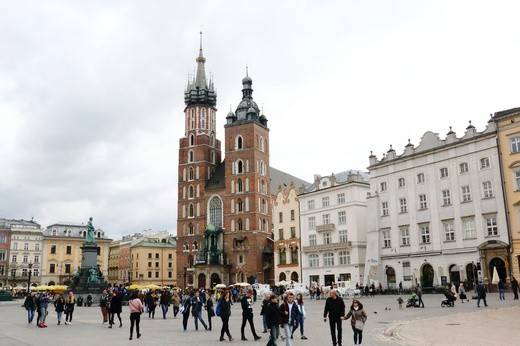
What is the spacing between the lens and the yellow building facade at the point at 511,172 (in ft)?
137

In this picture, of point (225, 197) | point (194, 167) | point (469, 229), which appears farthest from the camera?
point (194, 167)

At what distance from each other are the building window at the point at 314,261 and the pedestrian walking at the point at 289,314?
4669cm

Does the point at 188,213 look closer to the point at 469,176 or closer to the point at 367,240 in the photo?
the point at 367,240

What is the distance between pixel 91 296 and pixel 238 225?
40645 mm

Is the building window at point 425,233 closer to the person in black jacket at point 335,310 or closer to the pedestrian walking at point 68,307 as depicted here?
the pedestrian walking at point 68,307

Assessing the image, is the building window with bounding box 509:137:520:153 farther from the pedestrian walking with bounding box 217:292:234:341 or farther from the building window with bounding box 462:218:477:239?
the pedestrian walking with bounding box 217:292:234:341

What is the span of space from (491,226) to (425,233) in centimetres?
694

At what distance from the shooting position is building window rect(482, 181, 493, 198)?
44591 millimetres

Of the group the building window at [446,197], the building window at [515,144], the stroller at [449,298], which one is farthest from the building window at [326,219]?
the stroller at [449,298]

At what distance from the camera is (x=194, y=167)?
95375mm

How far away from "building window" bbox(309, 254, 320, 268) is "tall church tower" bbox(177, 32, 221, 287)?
3050 cm

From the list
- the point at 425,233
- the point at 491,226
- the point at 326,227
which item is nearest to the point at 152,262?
the point at 326,227

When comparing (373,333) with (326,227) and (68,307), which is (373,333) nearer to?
(68,307)

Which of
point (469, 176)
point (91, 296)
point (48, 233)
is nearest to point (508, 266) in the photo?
point (469, 176)
